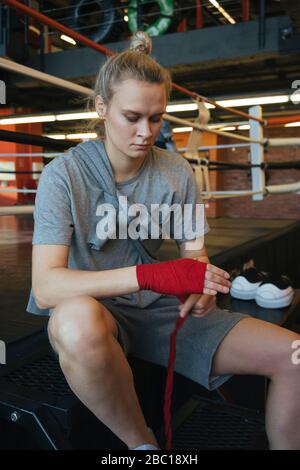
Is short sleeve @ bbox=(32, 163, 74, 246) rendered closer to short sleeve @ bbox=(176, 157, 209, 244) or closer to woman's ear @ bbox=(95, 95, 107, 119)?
woman's ear @ bbox=(95, 95, 107, 119)

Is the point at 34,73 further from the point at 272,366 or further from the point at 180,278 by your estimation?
the point at 272,366

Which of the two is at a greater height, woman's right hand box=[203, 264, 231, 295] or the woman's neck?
the woman's neck

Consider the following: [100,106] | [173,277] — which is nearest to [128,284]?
[173,277]

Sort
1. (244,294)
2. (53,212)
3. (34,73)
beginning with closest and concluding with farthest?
(53,212) < (34,73) < (244,294)

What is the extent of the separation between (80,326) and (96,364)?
0.07m

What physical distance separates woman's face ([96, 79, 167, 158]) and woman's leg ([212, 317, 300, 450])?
0.46 metres

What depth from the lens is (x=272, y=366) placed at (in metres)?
0.91

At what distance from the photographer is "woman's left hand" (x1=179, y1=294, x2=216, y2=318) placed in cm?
90

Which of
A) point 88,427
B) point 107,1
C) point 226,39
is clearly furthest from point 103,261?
point 107,1

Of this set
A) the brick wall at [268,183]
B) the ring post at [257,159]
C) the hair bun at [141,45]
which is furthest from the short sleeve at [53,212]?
the brick wall at [268,183]

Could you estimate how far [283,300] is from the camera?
152cm

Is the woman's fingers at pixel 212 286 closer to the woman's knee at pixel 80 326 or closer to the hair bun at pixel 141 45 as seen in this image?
the woman's knee at pixel 80 326

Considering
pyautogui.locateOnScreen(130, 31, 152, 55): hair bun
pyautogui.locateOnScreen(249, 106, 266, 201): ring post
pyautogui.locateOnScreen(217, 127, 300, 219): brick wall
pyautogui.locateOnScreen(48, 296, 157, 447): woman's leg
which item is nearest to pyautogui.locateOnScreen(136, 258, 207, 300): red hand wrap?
pyautogui.locateOnScreen(48, 296, 157, 447): woman's leg
